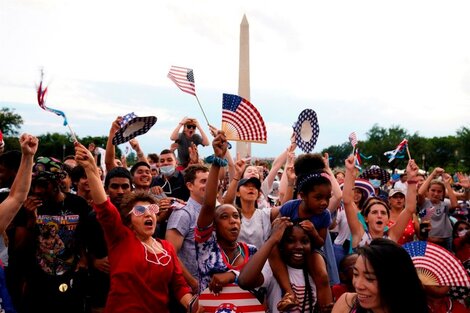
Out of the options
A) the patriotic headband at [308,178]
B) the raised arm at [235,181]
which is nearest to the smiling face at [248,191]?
the raised arm at [235,181]

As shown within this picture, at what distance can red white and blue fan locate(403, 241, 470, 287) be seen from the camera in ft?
13.8

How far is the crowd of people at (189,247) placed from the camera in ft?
12.3

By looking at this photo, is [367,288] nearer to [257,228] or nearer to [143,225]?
[143,225]

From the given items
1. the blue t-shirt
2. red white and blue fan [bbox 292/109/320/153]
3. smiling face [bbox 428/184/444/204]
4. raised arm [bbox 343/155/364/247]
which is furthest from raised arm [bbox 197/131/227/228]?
smiling face [bbox 428/184/444/204]

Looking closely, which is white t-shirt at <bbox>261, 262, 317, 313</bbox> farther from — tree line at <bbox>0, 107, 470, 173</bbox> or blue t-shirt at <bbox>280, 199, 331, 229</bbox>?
tree line at <bbox>0, 107, 470, 173</bbox>

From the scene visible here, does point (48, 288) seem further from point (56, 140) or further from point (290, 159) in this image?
point (56, 140)

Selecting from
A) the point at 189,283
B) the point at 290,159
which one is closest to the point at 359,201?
the point at 290,159

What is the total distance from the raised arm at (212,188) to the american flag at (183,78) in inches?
58.6

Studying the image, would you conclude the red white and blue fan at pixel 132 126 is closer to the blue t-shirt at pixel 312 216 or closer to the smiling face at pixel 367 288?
the blue t-shirt at pixel 312 216

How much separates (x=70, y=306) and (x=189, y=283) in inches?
40.5

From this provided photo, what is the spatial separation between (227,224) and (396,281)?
5.14ft

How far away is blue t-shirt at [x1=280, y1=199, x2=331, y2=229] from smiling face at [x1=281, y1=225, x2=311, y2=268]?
0.48 m

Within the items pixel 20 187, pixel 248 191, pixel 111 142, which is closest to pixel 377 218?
pixel 248 191

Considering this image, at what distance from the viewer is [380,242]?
3184 mm
